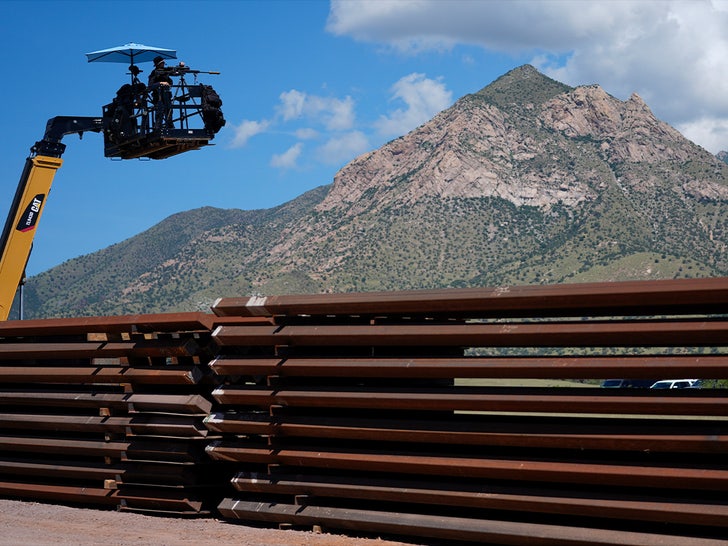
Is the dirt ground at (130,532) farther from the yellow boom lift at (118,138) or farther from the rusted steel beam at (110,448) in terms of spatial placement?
the yellow boom lift at (118,138)

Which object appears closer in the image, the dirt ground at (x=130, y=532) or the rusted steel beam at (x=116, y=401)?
the dirt ground at (x=130, y=532)

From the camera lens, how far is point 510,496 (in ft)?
22.1

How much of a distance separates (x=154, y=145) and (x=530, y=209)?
125 m

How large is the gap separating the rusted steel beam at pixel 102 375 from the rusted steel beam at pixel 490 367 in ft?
1.30

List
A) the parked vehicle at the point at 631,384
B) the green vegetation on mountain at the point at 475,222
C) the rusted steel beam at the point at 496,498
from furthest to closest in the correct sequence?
the green vegetation on mountain at the point at 475,222 < the parked vehicle at the point at 631,384 < the rusted steel beam at the point at 496,498

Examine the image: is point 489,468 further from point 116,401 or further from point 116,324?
point 116,324

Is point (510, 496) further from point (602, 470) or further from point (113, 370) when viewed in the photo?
point (113, 370)

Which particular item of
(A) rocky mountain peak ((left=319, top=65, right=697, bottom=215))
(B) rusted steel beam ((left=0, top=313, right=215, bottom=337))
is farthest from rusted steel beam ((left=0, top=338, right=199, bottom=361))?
(A) rocky mountain peak ((left=319, top=65, right=697, bottom=215))

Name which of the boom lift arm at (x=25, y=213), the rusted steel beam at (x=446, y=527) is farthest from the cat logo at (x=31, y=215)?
the rusted steel beam at (x=446, y=527)

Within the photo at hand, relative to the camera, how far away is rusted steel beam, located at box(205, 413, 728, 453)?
6.16 metres

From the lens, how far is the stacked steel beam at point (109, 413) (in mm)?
8758

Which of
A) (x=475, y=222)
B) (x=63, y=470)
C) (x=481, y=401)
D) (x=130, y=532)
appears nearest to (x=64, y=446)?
(x=63, y=470)

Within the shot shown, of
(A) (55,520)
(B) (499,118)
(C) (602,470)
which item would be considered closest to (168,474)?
(A) (55,520)

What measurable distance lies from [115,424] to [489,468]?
12.6 ft
